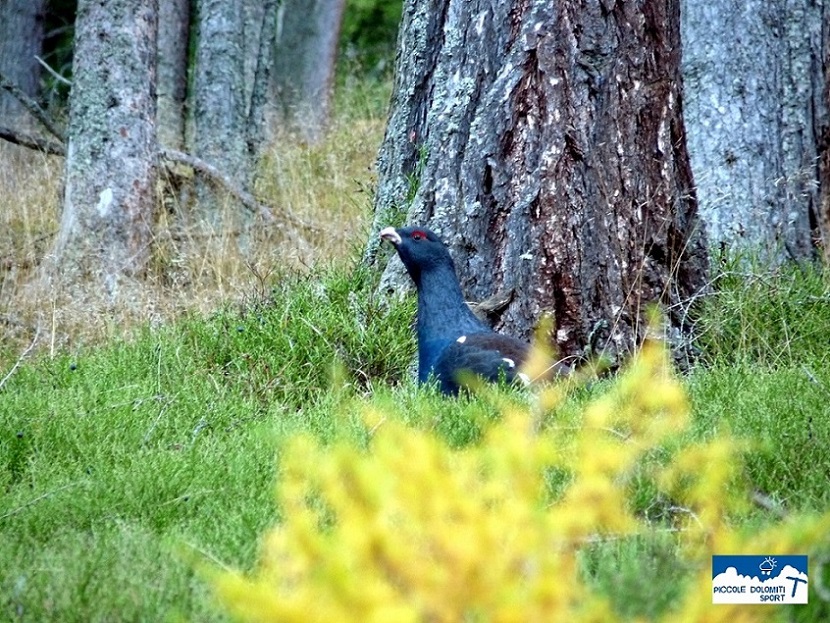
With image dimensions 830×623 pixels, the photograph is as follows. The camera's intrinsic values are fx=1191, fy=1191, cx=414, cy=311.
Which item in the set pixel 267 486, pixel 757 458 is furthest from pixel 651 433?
pixel 267 486

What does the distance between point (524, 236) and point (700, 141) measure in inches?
84.3

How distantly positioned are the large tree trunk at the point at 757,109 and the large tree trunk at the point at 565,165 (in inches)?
47.7

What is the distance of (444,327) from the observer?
4984 millimetres

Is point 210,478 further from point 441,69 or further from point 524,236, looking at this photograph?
point 441,69

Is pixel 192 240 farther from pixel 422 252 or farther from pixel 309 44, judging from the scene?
pixel 309 44

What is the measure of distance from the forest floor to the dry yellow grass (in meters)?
→ 0.04

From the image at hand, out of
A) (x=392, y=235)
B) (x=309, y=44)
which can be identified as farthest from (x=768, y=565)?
(x=309, y=44)

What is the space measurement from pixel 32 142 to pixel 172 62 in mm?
4881

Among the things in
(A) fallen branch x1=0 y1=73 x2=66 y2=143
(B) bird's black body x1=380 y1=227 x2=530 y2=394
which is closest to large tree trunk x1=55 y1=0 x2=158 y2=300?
(A) fallen branch x1=0 y1=73 x2=66 y2=143

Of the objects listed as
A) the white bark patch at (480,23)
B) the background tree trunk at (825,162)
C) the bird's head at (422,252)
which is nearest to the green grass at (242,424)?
the bird's head at (422,252)

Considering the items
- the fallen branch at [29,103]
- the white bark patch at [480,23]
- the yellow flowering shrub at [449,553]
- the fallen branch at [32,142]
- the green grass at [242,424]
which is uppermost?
the white bark patch at [480,23]

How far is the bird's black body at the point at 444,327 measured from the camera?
4.72 meters

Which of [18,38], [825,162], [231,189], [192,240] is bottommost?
[192,240]

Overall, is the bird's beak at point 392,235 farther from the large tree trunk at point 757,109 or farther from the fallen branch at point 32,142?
the fallen branch at point 32,142
